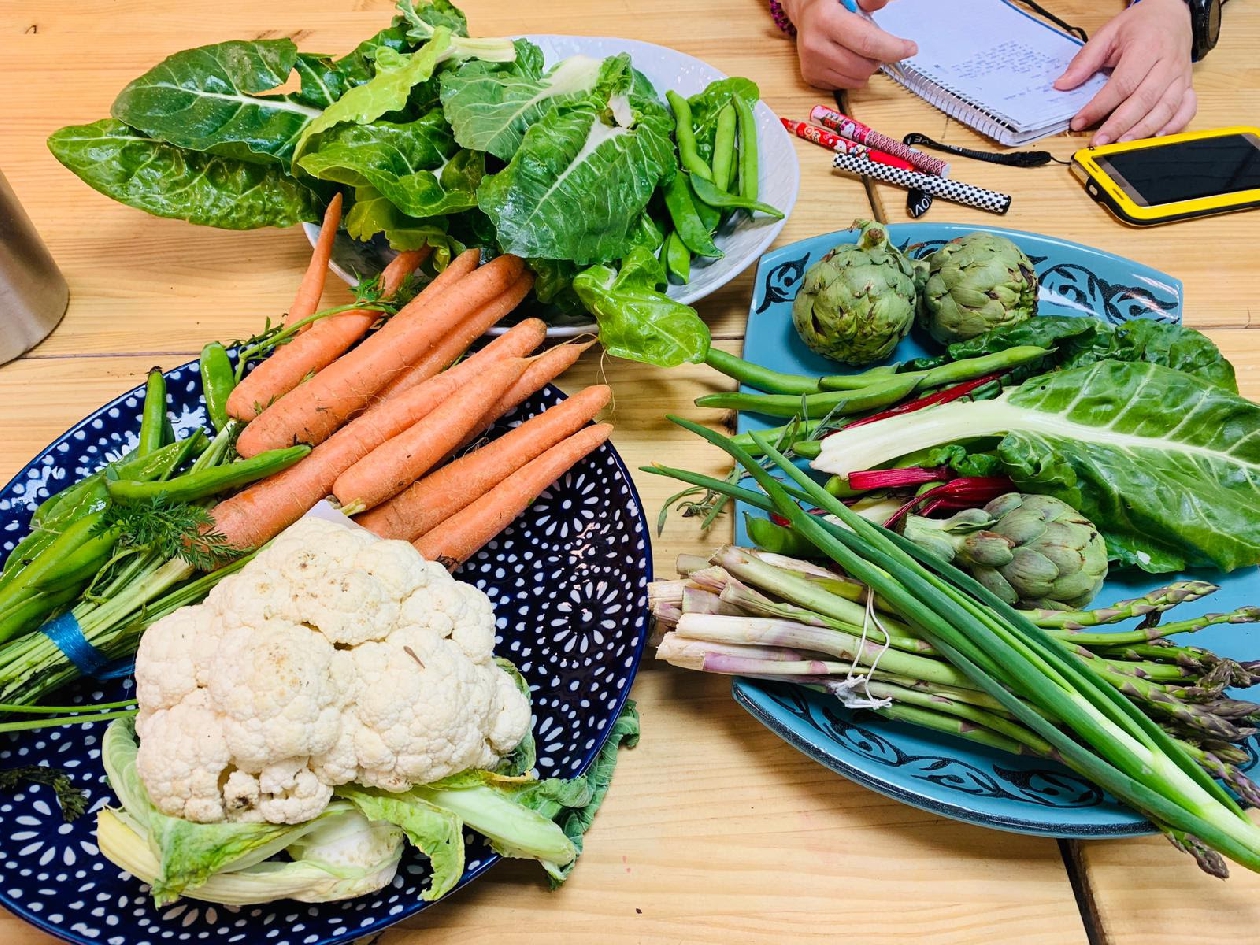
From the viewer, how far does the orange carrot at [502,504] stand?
0.96m

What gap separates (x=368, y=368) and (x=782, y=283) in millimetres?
608

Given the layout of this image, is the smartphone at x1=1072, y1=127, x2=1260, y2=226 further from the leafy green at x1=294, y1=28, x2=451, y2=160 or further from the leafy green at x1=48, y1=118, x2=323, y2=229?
the leafy green at x1=48, y1=118, x2=323, y2=229

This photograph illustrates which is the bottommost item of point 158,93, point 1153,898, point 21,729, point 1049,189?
point 1153,898

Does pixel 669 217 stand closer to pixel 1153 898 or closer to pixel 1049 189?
pixel 1049 189

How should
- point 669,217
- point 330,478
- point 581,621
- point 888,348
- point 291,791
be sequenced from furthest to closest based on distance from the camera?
point 669,217
point 888,348
point 330,478
point 581,621
point 291,791

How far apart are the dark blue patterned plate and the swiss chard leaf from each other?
39 cm

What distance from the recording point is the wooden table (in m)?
0.76

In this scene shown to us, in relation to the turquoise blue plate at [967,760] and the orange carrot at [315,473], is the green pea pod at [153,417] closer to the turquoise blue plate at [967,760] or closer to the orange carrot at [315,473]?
the orange carrot at [315,473]

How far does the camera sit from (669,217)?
4.30ft

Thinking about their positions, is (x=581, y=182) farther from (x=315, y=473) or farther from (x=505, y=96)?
(x=315, y=473)

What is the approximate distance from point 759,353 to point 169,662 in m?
0.82

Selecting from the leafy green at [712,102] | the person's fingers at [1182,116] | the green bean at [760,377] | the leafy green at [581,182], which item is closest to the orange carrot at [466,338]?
the leafy green at [581,182]

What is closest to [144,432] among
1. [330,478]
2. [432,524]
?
[330,478]

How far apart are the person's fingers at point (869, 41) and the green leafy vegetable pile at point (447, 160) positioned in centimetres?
45
